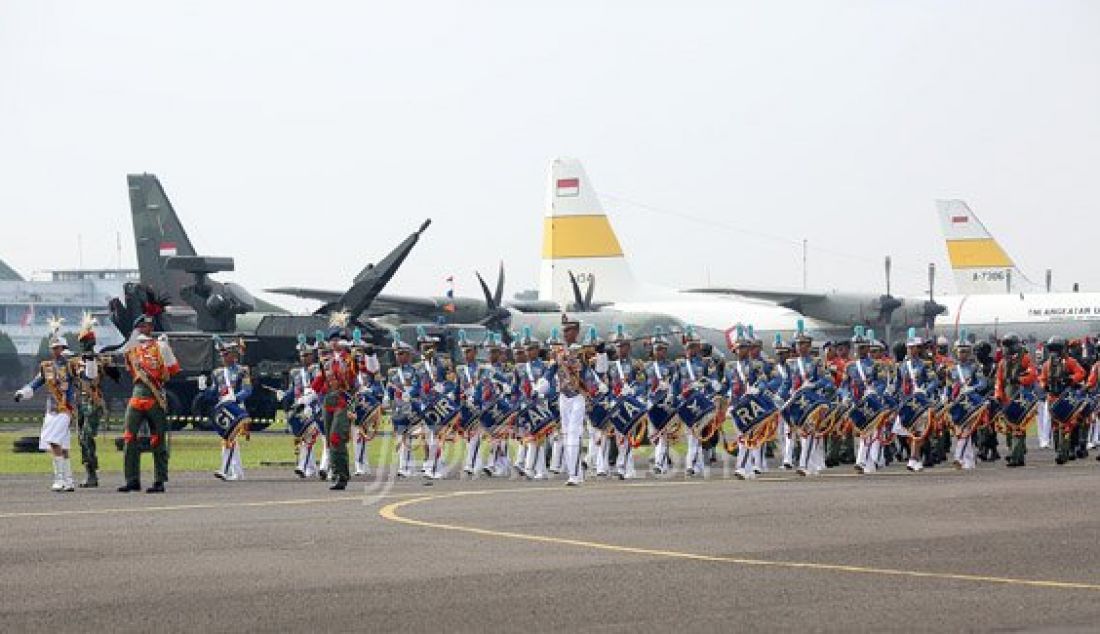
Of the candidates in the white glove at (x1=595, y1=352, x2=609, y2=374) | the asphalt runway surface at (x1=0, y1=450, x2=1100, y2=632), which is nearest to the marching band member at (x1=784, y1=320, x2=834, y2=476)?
the white glove at (x1=595, y1=352, x2=609, y2=374)

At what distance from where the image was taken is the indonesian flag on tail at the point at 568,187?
7712cm

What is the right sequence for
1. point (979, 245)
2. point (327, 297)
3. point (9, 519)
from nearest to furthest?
point (9, 519) < point (327, 297) < point (979, 245)

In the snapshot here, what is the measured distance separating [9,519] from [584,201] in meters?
59.2

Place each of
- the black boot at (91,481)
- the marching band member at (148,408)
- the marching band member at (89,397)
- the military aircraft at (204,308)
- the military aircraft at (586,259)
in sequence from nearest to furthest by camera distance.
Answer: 1. the marching band member at (148,408)
2. the black boot at (91,481)
3. the marching band member at (89,397)
4. the military aircraft at (204,308)
5. the military aircraft at (586,259)

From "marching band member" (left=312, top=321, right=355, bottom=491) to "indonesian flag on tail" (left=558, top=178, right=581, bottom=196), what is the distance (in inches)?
2047

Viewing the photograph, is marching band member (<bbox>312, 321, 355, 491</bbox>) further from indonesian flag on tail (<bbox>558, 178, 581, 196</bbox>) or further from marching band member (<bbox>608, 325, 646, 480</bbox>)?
indonesian flag on tail (<bbox>558, 178, 581, 196</bbox>)

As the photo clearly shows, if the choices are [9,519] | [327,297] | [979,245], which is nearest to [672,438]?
[9,519]

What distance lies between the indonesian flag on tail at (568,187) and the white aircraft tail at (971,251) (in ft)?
62.1

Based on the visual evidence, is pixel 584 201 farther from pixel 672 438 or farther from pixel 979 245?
pixel 672 438

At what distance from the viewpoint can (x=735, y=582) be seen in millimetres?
13336

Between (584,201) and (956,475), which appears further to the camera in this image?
(584,201)

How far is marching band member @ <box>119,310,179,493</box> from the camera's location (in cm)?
2400

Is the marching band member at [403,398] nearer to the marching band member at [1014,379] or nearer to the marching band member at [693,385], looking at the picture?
the marching band member at [693,385]

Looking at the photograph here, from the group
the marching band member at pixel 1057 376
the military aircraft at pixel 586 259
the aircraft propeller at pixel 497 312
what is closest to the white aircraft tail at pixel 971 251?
the military aircraft at pixel 586 259
